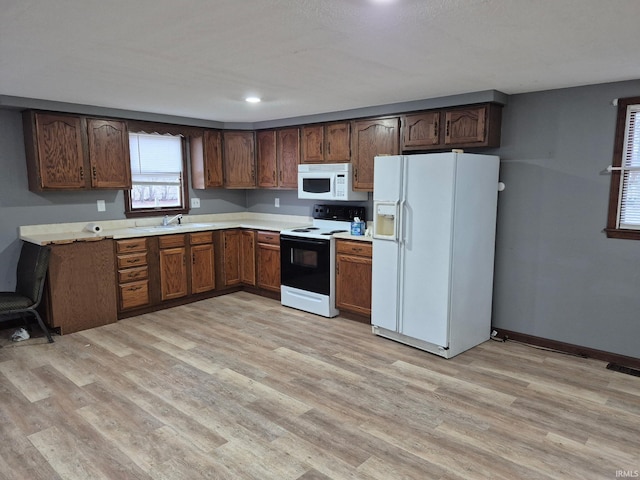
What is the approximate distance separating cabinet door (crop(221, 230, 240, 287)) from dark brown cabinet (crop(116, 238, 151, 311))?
1057 mm

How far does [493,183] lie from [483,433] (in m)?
2.21

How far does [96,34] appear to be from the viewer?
2291mm

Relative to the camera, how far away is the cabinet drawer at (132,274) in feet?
15.0

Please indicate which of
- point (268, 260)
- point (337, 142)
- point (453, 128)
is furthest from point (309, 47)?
point (268, 260)

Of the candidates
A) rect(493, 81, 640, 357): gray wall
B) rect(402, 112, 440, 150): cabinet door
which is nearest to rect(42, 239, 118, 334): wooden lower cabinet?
rect(402, 112, 440, 150): cabinet door

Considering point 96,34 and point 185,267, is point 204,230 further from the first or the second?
point 96,34

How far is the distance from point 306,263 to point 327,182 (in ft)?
3.21

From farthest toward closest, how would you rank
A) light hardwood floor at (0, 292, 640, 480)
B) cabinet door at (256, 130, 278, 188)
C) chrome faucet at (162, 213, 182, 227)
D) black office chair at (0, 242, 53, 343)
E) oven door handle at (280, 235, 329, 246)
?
cabinet door at (256, 130, 278, 188)
chrome faucet at (162, 213, 182, 227)
oven door handle at (280, 235, 329, 246)
black office chair at (0, 242, 53, 343)
light hardwood floor at (0, 292, 640, 480)

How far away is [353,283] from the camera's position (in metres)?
4.54

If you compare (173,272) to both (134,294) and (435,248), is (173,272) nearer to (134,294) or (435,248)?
(134,294)

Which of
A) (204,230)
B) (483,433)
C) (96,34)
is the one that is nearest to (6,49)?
(96,34)

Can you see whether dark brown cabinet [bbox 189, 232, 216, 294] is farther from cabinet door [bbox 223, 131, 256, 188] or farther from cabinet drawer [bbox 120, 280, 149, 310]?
cabinet door [bbox 223, 131, 256, 188]

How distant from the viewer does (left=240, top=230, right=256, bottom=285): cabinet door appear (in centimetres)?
555

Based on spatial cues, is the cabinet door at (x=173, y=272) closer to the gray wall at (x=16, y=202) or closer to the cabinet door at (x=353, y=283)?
the gray wall at (x=16, y=202)
